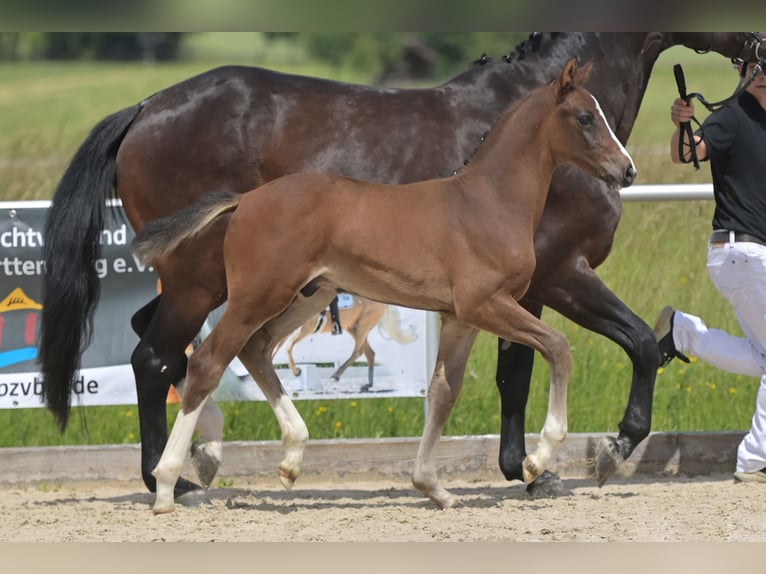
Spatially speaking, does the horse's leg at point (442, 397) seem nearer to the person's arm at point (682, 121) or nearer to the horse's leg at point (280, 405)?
the horse's leg at point (280, 405)

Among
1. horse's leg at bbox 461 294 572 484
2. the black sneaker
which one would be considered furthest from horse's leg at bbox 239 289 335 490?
the black sneaker

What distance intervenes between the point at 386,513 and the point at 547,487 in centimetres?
86

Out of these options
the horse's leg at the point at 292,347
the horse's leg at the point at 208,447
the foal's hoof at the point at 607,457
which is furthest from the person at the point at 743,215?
the horse's leg at the point at 208,447

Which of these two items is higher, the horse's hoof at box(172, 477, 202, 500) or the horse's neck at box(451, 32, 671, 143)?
the horse's neck at box(451, 32, 671, 143)

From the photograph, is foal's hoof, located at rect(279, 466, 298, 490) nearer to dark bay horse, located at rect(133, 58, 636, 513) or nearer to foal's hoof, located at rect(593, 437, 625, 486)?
dark bay horse, located at rect(133, 58, 636, 513)

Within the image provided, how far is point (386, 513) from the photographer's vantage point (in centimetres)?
432

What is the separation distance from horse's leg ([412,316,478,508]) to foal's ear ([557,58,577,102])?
3.29ft

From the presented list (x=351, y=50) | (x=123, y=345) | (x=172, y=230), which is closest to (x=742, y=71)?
(x=172, y=230)

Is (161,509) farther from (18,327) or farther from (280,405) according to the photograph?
(18,327)

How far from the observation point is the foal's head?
4.02 m

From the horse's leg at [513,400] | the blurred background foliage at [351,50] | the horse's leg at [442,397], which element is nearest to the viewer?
the horse's leg at [442,397]

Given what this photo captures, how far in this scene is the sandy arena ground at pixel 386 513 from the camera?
12.6 feet

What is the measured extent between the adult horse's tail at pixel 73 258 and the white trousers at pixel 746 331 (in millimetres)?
2734
